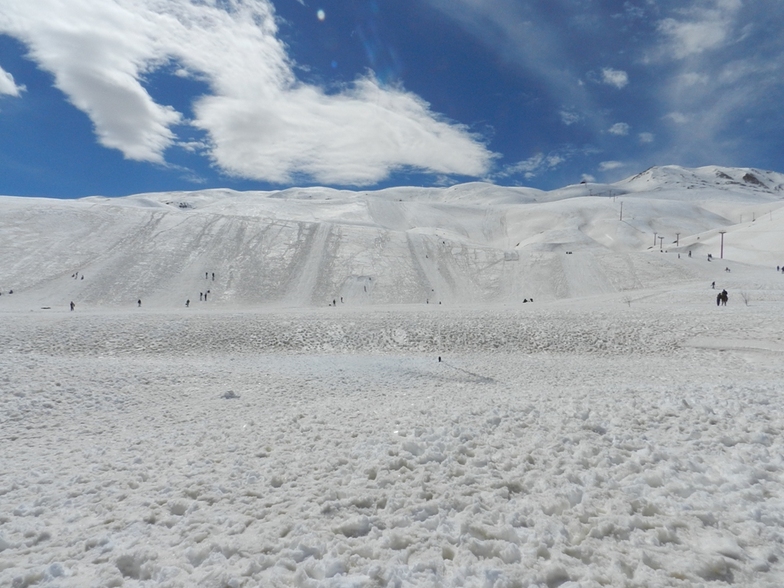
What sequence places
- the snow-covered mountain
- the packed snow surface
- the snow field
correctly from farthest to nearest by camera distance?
the snow-covered mountain → the packed snow surface → the snow field

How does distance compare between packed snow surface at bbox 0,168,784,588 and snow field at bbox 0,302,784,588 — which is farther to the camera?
packed snow surface at bbox 0,168,784,588

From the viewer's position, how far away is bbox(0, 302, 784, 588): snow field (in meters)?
4.66

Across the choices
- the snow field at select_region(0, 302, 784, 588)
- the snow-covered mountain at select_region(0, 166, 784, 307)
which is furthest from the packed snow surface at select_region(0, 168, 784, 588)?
the snow-covered mountain at select_region(0, 166, 784, 307)

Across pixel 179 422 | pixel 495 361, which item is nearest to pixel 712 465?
pixel 179 422

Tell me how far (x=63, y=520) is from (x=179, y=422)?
5326mm

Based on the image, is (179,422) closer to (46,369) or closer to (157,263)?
(46,369)

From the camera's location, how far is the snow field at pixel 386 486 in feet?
15.3

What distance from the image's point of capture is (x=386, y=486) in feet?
20.9

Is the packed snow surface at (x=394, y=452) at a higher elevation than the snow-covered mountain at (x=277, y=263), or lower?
lower

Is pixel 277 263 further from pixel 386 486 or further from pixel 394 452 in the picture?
pixel 386 486

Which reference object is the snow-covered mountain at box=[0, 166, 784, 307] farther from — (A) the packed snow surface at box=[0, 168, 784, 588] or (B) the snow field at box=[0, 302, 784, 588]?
(B) the snow field at box=[0, 302, 784, 588]

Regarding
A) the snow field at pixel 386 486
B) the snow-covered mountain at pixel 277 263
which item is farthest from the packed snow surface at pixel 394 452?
the snow-covered mountain at pixel 277 263

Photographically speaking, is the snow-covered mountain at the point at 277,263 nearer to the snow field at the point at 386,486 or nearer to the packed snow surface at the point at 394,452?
the packed snow surface at the point at 394,452

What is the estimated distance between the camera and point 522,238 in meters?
130
